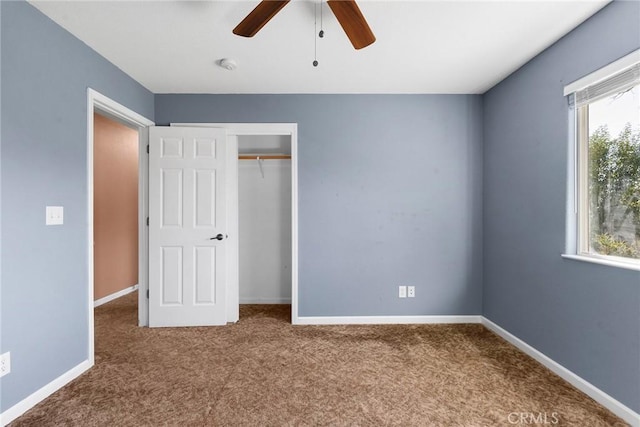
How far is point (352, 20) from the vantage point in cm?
153

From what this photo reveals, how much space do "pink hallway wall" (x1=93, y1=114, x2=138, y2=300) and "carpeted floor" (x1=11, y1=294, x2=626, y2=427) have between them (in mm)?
1305

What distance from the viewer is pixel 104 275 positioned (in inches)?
151

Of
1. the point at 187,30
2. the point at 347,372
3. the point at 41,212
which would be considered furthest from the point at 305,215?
the point at 41,212

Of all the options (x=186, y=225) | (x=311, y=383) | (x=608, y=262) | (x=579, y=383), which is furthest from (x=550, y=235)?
(x=186, y=225)

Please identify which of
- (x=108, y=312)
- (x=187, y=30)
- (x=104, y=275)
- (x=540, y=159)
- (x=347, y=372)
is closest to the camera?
(x=187, y=30)

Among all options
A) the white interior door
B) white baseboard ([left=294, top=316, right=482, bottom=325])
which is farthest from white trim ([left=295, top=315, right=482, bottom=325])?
the white interior door

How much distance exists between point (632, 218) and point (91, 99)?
378 centimetres

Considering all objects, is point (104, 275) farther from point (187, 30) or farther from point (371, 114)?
point (371, 114)

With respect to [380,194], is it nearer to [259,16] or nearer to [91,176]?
[259,16]

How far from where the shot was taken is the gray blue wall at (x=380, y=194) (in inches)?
121

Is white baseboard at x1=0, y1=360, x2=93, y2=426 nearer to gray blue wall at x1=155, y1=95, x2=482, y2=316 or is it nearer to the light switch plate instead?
the light switch plate

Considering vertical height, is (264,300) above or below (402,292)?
below

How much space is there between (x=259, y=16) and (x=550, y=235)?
251cm

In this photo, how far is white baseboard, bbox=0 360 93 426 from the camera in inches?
64.5
